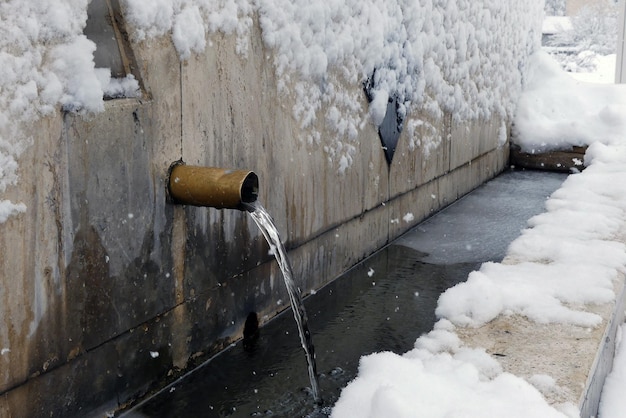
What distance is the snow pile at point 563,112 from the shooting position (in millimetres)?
7450

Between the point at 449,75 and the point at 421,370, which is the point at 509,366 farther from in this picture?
the point at 449,75

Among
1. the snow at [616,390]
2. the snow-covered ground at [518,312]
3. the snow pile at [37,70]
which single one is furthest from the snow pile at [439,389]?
the snow pile at [37,70]

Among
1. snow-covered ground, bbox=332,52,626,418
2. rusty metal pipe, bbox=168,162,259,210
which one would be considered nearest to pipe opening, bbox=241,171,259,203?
rusty metal pipe, bbox=168,162,259,210

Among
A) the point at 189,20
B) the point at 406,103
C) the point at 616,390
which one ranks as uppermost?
the point at 189,20

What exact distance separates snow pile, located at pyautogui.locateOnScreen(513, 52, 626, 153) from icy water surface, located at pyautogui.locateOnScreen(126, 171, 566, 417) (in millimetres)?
2196

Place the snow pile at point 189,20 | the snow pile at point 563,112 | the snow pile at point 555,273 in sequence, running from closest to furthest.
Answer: the snow pile at point 189,20 → the snow pile at point 555,273 → the snow pile at point 563,112

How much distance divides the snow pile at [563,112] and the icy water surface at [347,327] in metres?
2.20

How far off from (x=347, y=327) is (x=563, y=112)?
5474 millimetres

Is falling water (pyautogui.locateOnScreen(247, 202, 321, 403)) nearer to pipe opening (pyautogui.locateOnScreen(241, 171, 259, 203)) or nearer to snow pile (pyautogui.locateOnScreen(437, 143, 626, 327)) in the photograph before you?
pipe opening (pyautogui.locateOnScreen(241, 171, 259, 203))

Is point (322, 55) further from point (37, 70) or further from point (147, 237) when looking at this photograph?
point (37, 70)

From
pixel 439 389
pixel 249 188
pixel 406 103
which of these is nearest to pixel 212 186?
pixel 249 188

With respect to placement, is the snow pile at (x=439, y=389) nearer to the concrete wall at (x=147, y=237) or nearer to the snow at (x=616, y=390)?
the snow at (x=616, y=390)

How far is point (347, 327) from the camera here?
3455mm

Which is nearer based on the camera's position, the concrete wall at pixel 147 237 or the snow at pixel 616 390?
the concrete wall at pixel 147 237
